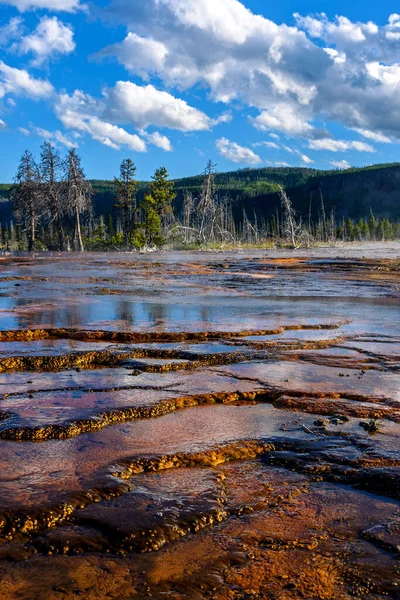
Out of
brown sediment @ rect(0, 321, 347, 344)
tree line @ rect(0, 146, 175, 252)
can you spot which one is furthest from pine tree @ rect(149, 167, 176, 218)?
brown sediment @ rect(0, 321, 347, 344)

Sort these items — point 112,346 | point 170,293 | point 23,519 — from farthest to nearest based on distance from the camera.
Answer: point 170,293 → point 112,346 → point 23,519

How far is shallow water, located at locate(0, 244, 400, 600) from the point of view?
1689 mm

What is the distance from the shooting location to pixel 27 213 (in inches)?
1757

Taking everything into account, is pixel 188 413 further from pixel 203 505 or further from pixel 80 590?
pixel 80 590

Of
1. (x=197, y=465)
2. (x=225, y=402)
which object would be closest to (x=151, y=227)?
(x=225, y=402)

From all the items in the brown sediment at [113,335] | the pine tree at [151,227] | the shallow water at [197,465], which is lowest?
the shallow water at [197,465]

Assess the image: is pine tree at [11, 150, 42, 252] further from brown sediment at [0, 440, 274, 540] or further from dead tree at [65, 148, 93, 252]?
brown sediment at [0, 440, 274, 540]

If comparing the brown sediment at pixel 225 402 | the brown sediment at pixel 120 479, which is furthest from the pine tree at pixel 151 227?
the brown sediment at pixel 120 479

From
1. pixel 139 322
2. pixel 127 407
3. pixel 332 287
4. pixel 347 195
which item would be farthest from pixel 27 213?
pixel 347 195

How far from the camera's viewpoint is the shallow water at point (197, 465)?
1689 mm

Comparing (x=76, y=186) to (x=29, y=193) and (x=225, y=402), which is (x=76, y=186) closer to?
(x=29, y=193)

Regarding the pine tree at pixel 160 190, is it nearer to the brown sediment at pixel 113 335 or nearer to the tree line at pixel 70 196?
the tree line at pixel 70 196

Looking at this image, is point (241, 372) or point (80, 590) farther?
point (241, 372)

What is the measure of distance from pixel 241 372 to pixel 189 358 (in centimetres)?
65
